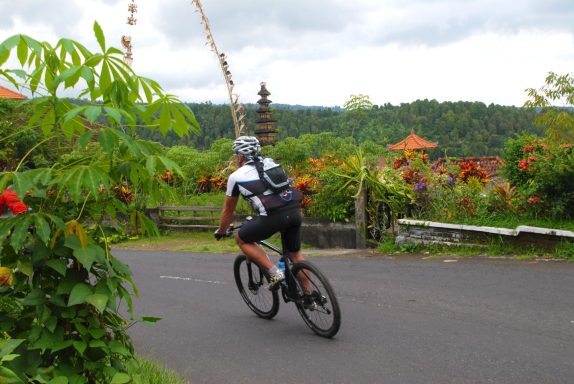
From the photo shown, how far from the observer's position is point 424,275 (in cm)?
961

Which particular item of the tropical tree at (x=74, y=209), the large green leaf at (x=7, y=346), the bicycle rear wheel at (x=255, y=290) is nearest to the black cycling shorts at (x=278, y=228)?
the bicycle rear wheel at (x=255, y=290)

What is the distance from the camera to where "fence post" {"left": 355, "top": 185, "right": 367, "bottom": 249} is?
1384 cm

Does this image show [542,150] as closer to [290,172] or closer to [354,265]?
[354,265]

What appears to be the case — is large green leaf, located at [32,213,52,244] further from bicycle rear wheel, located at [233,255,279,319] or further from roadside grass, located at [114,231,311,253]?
roadside grass, located at [114,231,311,253]

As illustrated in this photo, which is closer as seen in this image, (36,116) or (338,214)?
(36,116)

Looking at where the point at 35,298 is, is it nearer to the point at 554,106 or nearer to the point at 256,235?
the point at 256,235

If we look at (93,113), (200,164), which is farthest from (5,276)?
(200,164)

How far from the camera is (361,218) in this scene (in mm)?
13891

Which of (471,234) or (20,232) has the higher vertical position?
(20,232)

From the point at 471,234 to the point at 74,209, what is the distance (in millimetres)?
9177

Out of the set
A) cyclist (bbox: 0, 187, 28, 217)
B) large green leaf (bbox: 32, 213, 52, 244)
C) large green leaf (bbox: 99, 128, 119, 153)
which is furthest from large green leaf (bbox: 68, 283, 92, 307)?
large green leaf (bbox: 99, 128, 119, 153)

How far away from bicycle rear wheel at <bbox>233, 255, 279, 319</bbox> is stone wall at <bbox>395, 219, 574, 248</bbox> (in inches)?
199

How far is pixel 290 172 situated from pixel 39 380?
16.5 meters

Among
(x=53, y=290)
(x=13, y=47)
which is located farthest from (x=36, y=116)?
(x=53, y=290)
